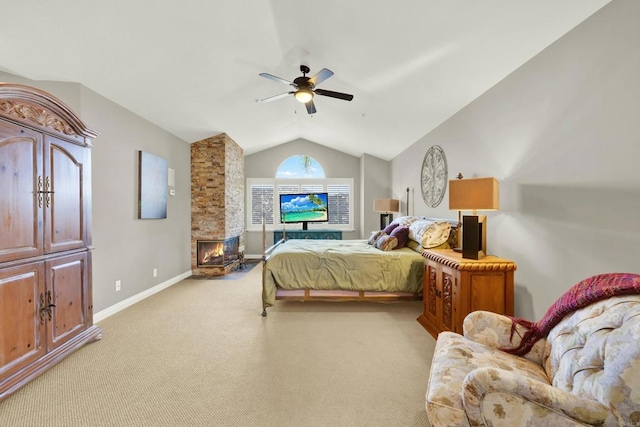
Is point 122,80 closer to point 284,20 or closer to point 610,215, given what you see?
point 284,20

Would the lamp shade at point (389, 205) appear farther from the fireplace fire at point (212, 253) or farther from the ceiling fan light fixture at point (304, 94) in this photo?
the fireplace fire at point (212, 253)

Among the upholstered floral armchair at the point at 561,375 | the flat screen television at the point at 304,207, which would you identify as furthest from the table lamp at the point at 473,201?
the flat screen television at the point at 304,207

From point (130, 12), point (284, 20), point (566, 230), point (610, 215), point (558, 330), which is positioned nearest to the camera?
point (558, 330)

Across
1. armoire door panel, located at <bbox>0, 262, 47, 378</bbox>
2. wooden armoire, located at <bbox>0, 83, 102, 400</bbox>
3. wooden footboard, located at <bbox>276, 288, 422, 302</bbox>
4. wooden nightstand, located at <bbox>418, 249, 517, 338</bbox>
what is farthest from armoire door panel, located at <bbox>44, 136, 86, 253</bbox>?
wooden nightstand, located at <bbox>418, 249, 517, 338</bbox>

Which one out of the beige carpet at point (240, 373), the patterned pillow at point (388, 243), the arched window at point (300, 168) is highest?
the arched window at point (300, 168)

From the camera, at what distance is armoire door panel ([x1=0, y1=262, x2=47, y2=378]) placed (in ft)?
5.92

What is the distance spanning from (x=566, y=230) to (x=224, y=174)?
16.6 feet

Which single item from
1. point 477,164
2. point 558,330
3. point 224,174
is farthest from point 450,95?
point 224,174

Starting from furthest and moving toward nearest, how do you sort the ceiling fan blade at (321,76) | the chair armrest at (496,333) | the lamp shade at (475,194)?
the ceiling fan blade at (321,76) → the lamp shade at (475,194) → the chair armrest at (496,333)

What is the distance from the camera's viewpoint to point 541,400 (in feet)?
3.20

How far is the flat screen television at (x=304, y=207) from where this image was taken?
6.87m

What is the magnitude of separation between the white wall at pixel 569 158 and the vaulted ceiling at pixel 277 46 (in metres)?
0.22

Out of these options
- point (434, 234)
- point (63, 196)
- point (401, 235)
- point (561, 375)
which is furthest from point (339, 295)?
point (63, 196)

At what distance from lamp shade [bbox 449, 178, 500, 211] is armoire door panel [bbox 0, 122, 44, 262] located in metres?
3.44
